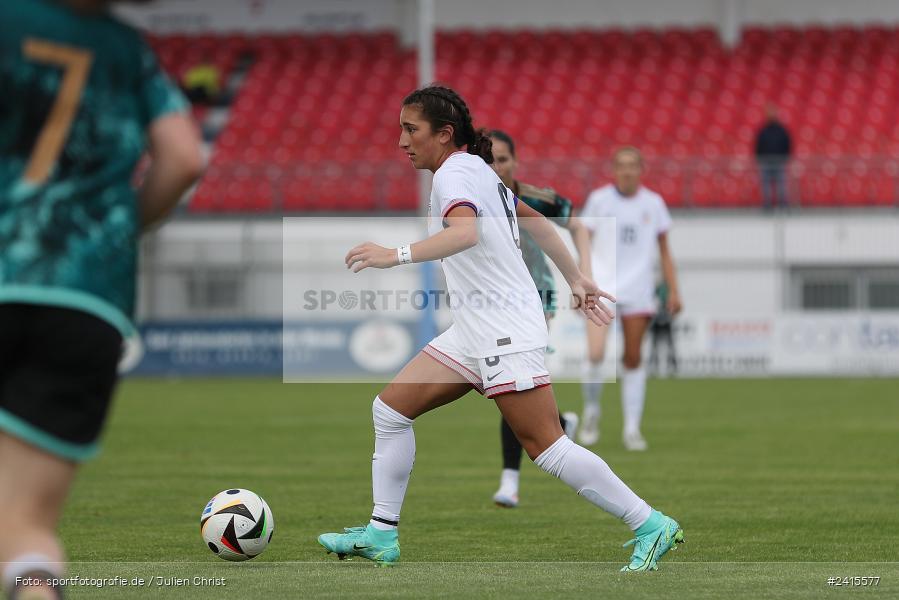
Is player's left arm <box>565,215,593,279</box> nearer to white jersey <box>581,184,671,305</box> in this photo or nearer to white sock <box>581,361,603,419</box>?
white jersey <box>581,184,671,305</box>

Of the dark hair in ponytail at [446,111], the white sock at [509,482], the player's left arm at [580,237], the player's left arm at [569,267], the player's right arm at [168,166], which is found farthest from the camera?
the white sock at [509,482]

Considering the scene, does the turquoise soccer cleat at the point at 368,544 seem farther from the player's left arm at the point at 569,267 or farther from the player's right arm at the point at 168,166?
the player's right arm at the point at 168,166

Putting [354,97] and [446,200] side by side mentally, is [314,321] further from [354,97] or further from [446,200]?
[446,200]

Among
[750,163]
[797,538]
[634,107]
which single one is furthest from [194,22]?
[797,538]

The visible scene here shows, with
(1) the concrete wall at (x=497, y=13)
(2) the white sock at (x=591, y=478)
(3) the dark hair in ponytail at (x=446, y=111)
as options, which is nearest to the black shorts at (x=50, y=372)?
(2) the white sock at (x=591, y=478)

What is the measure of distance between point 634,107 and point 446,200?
24.8 meters

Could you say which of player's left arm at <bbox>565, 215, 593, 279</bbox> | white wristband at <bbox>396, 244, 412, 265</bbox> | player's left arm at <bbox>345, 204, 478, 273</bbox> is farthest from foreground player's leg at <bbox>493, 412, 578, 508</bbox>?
white wristband at <bbox>396, 244, 412, 265</bbox>

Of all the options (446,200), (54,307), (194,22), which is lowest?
(54,307)

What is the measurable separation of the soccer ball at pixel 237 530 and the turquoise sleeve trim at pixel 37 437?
3.47 m

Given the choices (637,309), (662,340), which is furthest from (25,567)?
(662,340)

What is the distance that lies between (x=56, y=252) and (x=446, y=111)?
3.31 meters

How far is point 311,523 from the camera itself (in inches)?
353

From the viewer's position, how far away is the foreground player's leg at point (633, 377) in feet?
44.2

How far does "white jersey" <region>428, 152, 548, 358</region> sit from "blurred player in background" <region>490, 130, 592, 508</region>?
97.6 inches
